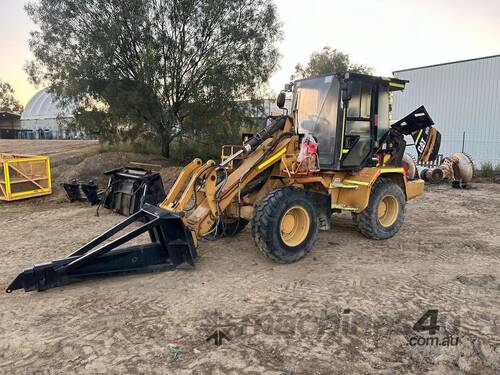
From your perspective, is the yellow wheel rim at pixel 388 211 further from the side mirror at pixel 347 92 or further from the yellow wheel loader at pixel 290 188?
the side mirror at pixel 347 92

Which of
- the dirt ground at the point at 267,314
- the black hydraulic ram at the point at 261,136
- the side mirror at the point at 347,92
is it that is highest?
the side mirror at the point at 347,92

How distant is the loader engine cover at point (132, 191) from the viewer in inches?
316

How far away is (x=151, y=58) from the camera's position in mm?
12633

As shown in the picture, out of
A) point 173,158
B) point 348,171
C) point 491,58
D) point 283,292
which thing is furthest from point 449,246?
point 491,58

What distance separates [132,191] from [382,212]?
4.76m

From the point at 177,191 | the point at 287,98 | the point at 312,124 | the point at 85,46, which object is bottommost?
the point at 177,191

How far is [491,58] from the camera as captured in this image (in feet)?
57.6

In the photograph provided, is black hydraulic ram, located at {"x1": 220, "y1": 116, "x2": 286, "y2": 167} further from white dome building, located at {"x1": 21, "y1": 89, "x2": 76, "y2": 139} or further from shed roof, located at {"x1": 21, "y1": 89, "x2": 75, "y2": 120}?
shed roof, located at {"x1": 21, "y1": 89, "x2": 75, "y2": 120}

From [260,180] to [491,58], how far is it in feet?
53.5

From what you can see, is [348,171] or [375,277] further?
[348,171]

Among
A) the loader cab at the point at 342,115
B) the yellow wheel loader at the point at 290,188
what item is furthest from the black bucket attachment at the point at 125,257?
the loader cab at the point at 342,115

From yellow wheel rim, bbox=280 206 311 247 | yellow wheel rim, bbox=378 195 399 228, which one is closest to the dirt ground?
yellow wheel rim, bbox=280 206 311 247

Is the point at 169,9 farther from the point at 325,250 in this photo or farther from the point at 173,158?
the point at 325,250

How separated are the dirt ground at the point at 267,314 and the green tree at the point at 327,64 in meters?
33.7
